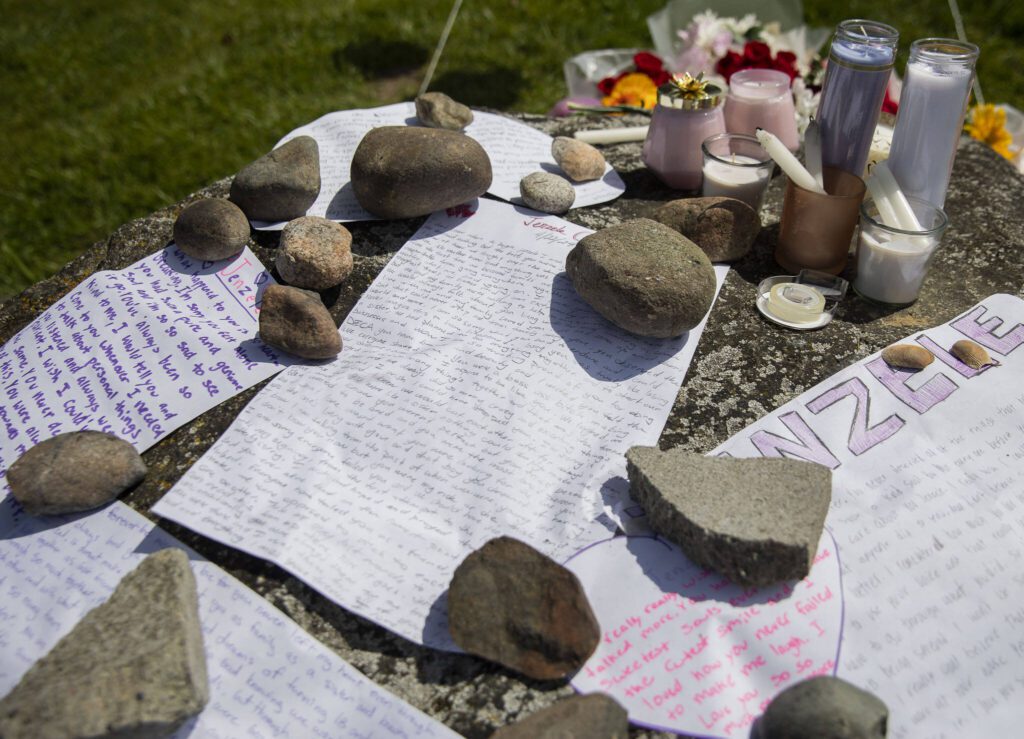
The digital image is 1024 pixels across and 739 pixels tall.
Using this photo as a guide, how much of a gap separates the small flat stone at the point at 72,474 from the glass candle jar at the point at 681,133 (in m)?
1.38

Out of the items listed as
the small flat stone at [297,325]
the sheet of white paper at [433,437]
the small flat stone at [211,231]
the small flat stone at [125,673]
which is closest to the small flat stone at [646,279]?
the sheet of white paper at [433,437]

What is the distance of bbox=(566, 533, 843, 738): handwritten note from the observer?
104cm

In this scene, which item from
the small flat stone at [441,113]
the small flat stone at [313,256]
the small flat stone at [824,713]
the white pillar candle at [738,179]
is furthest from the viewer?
the small flat stone at [441,113]

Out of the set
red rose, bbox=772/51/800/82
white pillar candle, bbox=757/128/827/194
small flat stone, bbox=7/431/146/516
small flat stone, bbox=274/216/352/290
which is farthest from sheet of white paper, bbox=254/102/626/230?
small flat stone, bbox=7/431/146/516

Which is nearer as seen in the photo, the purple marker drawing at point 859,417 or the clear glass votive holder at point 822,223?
the purple marker drawing at point 859,417

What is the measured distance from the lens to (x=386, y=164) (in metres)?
1.78

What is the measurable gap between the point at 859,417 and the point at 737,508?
0.39m

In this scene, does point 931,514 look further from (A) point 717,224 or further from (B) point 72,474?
(B) point 72,474

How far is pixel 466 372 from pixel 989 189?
1455mm

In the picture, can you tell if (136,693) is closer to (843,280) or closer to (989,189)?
(843,280)

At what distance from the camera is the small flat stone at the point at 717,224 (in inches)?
66.8

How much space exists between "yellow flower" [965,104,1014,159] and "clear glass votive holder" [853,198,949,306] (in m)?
1.13

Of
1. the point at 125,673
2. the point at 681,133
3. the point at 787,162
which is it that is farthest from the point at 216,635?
the point at 681,133

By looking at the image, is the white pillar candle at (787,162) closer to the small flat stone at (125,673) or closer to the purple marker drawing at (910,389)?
the purple marker drawing at (910,389)
